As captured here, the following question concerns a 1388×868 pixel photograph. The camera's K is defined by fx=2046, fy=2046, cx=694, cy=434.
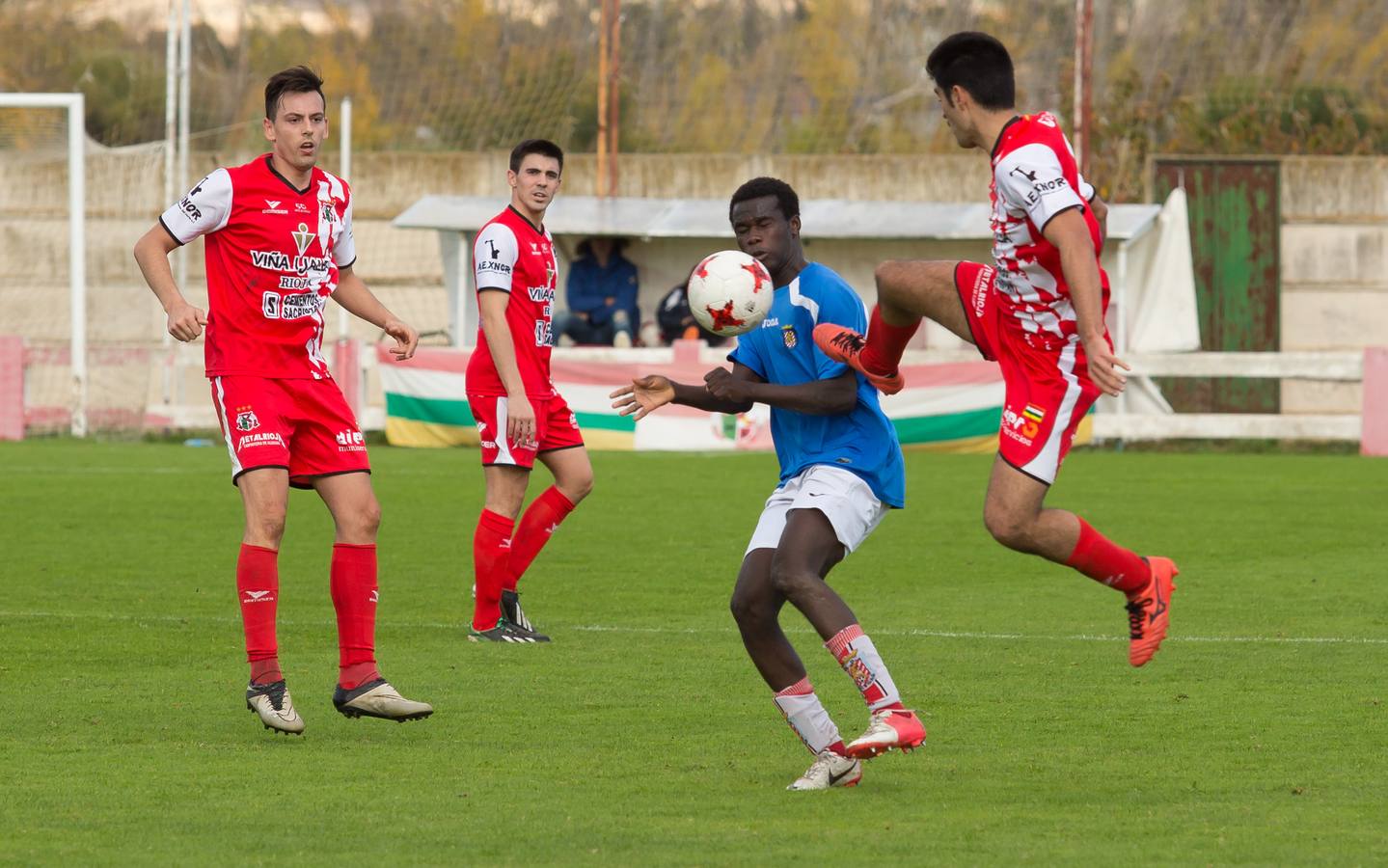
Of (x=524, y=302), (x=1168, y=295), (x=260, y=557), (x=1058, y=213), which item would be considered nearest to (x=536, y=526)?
(x=524, y=302)

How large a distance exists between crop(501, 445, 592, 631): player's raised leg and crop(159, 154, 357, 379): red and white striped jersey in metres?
2.39

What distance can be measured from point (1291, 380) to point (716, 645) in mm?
18901

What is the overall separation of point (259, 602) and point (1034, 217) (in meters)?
2.79

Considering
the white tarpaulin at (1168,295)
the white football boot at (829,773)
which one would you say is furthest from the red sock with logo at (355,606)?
the white tarpaulin at (1168,295)

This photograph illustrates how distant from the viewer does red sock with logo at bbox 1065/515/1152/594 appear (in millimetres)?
6281

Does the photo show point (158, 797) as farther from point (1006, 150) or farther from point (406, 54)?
point (406, 54)

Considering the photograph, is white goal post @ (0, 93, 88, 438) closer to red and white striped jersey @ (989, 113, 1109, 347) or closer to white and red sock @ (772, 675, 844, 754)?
red and white striped jersey @ (989, 113, 1109, 347)

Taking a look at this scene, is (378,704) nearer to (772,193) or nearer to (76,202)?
(772,193)

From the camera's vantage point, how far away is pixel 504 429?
930 cm

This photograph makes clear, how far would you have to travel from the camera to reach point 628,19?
2795 cm

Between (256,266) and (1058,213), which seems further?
(256,266)

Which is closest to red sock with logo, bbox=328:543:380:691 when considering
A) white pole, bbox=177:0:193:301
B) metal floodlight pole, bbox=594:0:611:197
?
white pole, bbox=177:0:193:301

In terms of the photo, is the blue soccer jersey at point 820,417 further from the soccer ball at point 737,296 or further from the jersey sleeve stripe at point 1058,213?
the jersey sleeve stripe at point 1058,213

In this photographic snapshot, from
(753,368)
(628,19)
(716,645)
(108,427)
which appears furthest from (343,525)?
(628,19)
